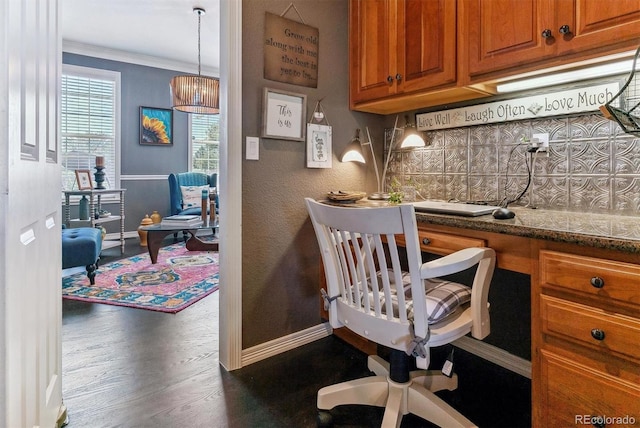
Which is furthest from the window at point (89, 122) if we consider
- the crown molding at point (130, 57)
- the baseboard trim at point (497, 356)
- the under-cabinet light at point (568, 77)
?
the under-cabinet light at point (568, 77)

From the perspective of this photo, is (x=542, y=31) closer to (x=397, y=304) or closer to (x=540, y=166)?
(x=540, y=166)

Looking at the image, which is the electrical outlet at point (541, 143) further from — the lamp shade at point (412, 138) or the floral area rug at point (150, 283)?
the floral area rug at point (150, 283)

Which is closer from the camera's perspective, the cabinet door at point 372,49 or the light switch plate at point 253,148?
the light switch plate at point 253,148

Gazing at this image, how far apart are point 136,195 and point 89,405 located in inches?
167

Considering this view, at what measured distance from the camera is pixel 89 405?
5.03ft

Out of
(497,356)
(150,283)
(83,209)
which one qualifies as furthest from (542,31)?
(83,209)

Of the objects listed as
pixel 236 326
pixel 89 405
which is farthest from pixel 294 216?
pixel 89 405

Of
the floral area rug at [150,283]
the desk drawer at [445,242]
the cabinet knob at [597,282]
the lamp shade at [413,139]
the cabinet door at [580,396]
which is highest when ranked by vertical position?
the lamp shade at [413,139]

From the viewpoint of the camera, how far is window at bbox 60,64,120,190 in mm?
4777

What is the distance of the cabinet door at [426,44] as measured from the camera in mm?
1699

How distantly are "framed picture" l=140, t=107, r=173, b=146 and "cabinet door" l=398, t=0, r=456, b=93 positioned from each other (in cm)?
443

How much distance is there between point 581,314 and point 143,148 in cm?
552

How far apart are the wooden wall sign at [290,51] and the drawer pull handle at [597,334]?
1725 millimetres

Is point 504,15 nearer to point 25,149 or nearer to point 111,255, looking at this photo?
point 25,149
